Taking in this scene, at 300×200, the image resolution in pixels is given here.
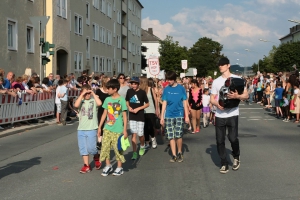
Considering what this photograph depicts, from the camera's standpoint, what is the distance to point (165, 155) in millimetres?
10281

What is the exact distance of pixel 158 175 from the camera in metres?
7.88

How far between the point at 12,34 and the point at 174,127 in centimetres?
1883

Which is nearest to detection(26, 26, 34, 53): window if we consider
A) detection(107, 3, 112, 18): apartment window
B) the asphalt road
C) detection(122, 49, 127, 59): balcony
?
the asphalt road

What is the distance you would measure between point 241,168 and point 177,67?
73984 millimetres

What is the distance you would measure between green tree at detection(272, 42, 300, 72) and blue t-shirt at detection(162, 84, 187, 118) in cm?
6243

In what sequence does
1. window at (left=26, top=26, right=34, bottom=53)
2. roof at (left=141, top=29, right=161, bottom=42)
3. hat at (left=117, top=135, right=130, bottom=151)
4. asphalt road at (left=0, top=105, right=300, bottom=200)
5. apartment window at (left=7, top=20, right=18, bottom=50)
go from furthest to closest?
roof at (left=141, top=29, right=161, bottom=42) < window at (left=26, top=26, right=34, bottom=53) < apartment window at (left=7, top=20, right=18, bottom=50) < hat at (left=117, top=135, right=130, bottom=151) < asphalt road at (left=0, top=105, right=300, bottom=200)

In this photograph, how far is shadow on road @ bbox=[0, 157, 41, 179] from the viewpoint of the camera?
8.34 metres

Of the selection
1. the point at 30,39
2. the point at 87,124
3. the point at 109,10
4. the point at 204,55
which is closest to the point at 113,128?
the point at 87,124

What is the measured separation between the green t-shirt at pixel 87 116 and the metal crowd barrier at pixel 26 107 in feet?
25.2

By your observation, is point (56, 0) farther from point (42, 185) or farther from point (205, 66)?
point (205, 66)

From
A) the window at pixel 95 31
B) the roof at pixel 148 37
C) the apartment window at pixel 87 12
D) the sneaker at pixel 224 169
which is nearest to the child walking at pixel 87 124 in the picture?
the sneaker at pixel 224 169

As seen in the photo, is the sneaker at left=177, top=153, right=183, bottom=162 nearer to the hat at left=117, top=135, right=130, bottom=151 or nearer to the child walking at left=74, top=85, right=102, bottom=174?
the hat at left=117, top=135, right=130, bottom=151

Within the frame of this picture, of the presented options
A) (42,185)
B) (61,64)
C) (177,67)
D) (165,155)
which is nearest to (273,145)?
(165,155)

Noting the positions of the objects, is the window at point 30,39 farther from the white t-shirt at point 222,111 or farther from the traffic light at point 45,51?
the white t-shirt at point 222,111
